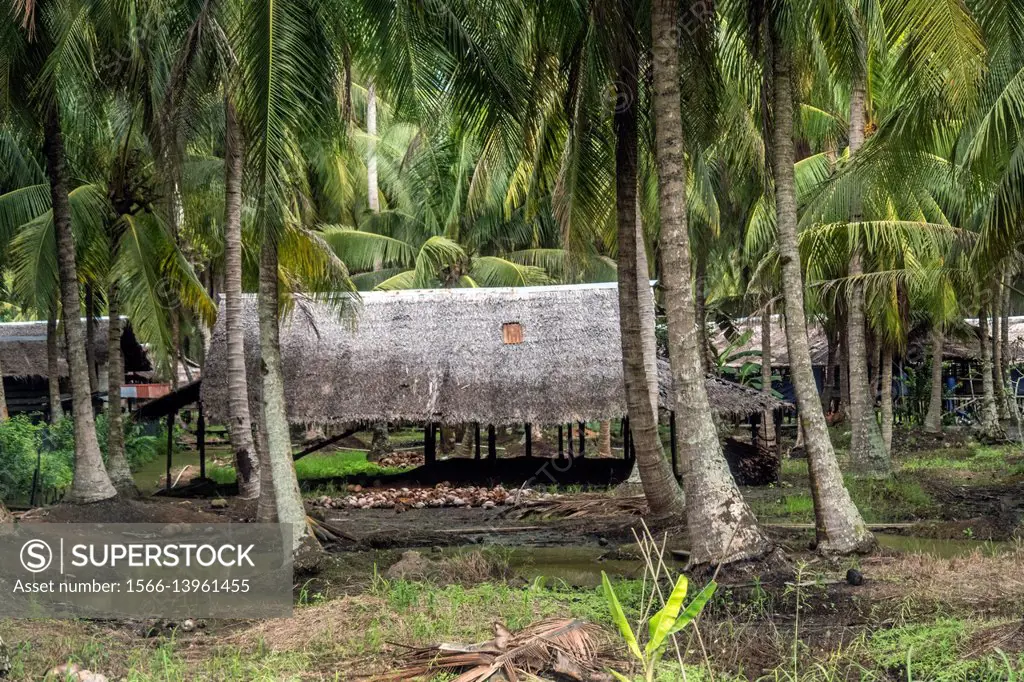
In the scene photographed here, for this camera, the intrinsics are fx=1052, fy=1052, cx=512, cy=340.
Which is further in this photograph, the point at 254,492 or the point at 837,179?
the point at 254,492

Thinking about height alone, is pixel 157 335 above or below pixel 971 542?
above

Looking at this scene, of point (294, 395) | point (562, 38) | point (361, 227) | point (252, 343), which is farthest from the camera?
point (361, 227)

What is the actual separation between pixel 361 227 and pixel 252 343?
31.4 feet

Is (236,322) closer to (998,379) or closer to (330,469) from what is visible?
Answer: (330,469)

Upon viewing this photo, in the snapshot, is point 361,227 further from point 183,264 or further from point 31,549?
point 31,549

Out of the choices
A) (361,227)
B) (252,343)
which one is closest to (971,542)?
(252,343)

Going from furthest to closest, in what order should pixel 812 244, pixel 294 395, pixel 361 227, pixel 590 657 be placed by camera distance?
pixel 361 227
pixel 294 395
pixel 812 244
pixel 590 657

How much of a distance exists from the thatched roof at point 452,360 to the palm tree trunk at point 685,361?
672cm

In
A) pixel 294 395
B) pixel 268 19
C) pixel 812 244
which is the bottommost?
pixel 294 395

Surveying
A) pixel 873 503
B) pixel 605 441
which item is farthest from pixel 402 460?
pixel 873 503

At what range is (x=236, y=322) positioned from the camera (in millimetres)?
13945

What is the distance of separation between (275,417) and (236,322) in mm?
3838

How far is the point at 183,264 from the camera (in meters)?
15.6

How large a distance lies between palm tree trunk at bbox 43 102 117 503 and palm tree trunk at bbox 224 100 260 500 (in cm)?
184
